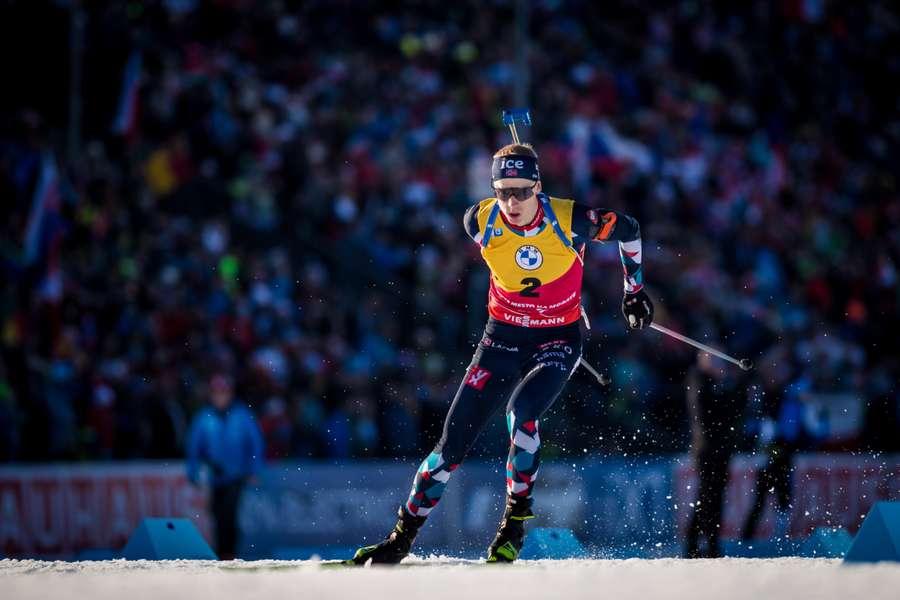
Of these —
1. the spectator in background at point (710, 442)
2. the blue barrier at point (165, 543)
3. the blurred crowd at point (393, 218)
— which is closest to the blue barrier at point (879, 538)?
the spectator in background at point (710, 442)

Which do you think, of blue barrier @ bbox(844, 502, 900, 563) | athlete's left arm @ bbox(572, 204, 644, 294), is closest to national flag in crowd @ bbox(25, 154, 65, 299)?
athlete's left arm @ bbox(572, 204, 644, 294)

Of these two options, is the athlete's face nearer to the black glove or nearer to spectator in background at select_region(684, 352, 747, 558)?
the black glove

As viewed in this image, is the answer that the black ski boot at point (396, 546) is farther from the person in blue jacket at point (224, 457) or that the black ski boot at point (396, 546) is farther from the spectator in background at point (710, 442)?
the person in blue jacket at point (224, 457)

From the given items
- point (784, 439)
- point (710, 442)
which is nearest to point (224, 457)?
point (710, 442)

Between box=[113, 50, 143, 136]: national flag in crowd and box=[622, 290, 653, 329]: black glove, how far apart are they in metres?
10.3

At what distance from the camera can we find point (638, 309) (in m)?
8.94

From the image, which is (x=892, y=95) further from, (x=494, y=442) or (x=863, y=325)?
(x=494, y=442)

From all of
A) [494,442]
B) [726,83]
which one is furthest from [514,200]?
[726,83]

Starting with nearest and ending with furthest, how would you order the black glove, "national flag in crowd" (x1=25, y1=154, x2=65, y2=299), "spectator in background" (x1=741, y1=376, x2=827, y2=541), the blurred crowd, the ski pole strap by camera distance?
the ski pole strap, the black glove, "spectator in background" (x1=741, y1=376, x2=827, y2=541), the blurred crowd, "national flag in crowd" (x1=25, y1=154, x2=65, y2=299)

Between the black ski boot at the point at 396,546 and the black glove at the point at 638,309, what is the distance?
1741 mm

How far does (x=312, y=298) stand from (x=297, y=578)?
372 inches

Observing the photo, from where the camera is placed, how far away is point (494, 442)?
14789 millimetres

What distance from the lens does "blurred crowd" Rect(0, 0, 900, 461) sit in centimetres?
1509

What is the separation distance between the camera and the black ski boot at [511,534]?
852 centimetres
